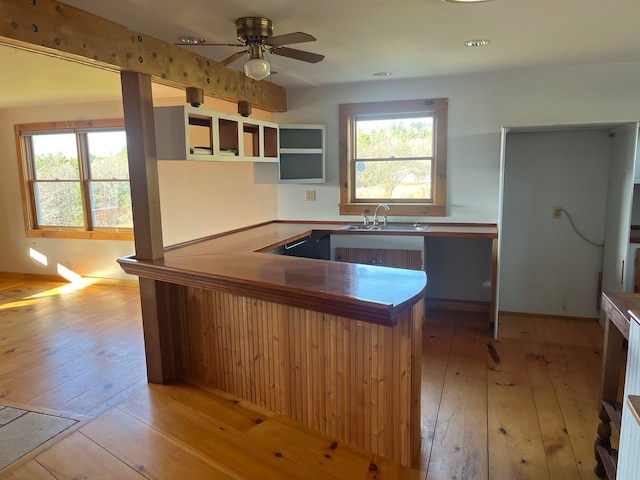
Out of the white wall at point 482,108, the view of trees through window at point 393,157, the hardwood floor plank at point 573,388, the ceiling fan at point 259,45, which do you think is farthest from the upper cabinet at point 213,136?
the hardwood floor plank at point 573,388

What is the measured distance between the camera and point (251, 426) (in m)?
2.38

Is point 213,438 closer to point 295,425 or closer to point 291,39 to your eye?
point 295,425

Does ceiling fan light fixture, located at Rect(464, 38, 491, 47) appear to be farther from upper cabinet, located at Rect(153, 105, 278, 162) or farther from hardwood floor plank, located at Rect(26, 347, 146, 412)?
hardwood floor plank, located at Rect(26, 347, 146, 412)

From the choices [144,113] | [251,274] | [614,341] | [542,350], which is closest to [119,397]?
[251,274]

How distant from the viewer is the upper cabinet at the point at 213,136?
290 centimetres

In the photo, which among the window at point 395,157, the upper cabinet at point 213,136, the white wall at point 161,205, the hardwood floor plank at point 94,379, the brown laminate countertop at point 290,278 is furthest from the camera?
the white wall at point 161,205

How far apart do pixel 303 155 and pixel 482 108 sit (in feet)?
5.86

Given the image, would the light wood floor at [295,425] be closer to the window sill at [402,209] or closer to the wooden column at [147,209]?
the wooden column at [147,209]

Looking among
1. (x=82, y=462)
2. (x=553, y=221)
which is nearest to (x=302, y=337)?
(x=82, y=462)

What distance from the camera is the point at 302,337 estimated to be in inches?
89.2

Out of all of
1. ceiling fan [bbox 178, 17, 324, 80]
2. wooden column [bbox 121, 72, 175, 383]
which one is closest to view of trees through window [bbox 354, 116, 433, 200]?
ceiling fan [bbox 178, 17, 324, 80]

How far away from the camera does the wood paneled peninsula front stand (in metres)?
1.99

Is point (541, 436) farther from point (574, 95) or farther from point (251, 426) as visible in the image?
point (574, 95)

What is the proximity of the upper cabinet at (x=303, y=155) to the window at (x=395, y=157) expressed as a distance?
9.1 inches
